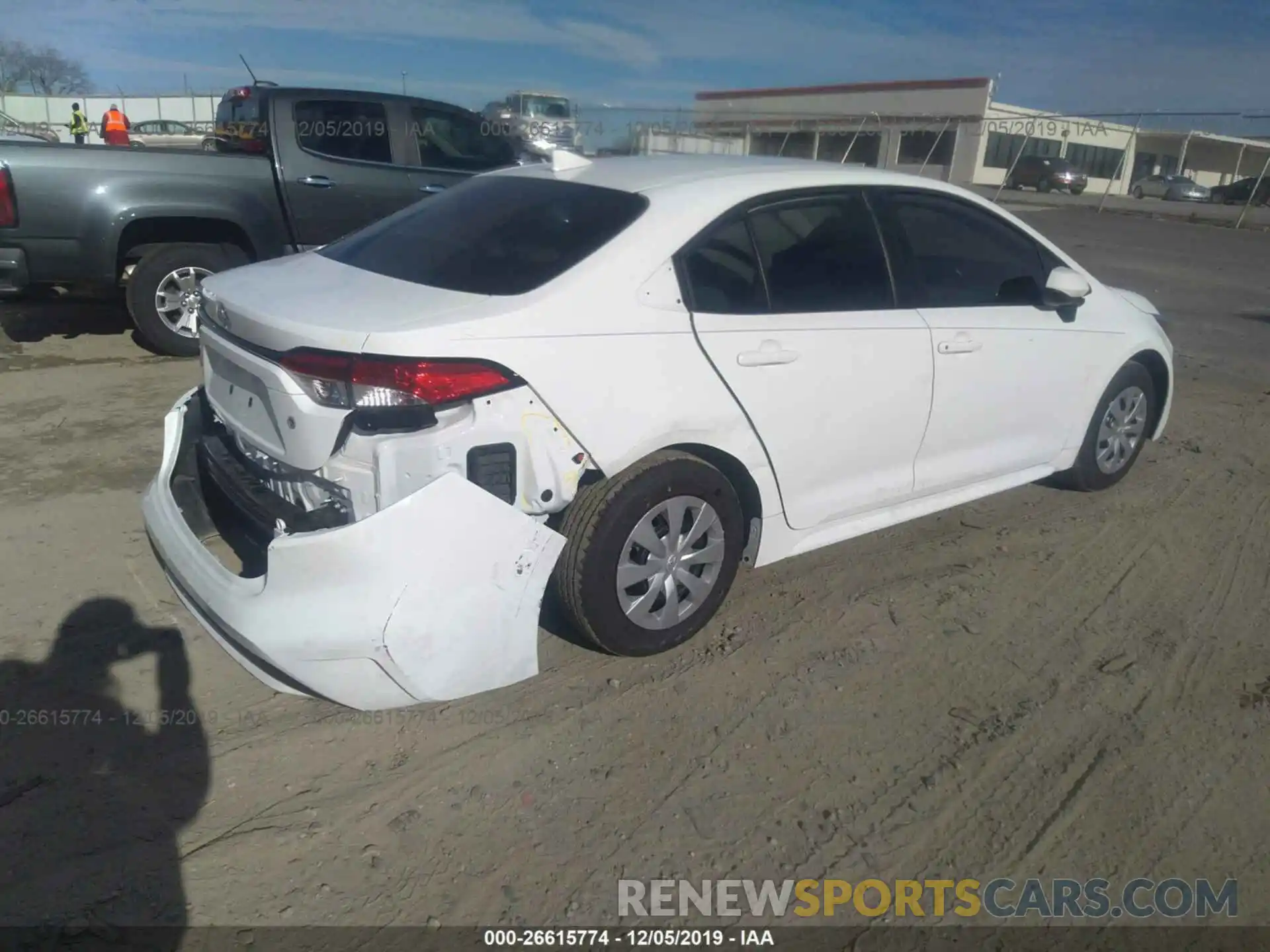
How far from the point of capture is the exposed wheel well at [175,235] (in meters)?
6.68

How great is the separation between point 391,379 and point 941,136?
101 ft

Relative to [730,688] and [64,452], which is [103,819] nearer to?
[730,688]

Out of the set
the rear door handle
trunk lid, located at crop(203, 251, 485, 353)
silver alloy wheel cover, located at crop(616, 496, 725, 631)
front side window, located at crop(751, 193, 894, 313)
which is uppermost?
front side window, located at crop(751, 193, 894, 313)

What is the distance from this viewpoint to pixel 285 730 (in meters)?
3.01

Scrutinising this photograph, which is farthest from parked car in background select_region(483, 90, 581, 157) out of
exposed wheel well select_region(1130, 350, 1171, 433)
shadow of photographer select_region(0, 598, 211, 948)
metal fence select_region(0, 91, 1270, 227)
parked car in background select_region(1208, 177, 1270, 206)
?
parked car in background select_region(1208, 177, 1270, 206)

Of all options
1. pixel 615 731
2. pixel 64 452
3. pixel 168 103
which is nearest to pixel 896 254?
pixel 615 731

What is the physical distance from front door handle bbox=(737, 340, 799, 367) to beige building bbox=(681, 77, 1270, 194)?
22.0 metres

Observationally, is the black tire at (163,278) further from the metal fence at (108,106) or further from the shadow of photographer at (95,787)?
the metal fence at (108,106)

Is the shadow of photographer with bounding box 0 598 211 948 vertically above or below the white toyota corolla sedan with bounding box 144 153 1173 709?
below

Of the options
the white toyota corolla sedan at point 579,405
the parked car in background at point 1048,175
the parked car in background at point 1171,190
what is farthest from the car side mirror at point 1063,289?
the parked car in background at point 1171,190

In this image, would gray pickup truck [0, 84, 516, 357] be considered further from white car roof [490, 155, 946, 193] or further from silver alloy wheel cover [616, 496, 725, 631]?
silver alloy wheel cover [616, 496, 725, 631]

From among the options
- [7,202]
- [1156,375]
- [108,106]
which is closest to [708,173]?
[1156,375]

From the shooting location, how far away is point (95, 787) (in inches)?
107

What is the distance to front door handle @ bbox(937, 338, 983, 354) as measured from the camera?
3910 mm
